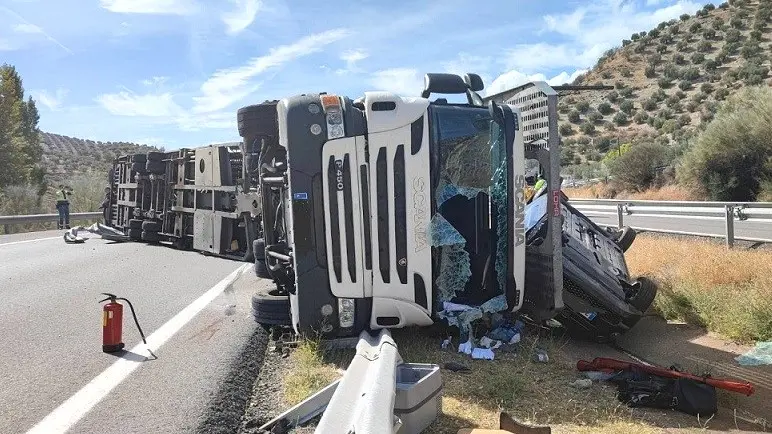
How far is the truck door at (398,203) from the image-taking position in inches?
170

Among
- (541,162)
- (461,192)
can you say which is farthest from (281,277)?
(541,162)

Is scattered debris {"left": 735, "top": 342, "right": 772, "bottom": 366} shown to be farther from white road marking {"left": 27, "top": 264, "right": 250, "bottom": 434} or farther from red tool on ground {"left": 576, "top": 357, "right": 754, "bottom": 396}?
white road marking {"left": 27, "top": 264, "right": 250, "bottom": 434}

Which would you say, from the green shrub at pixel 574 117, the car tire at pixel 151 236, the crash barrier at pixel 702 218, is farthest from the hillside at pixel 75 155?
the crash barrier at pixel 702 218

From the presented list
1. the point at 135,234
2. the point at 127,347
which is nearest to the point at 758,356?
the point at 127,347

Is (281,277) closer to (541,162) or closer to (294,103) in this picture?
(294,103)

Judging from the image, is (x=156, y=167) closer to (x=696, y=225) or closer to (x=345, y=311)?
(x=345, y=311)

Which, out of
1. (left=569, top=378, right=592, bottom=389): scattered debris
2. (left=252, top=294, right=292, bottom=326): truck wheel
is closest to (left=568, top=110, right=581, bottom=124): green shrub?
(left=252, top=294, right=292, bottom=326): truck wheel

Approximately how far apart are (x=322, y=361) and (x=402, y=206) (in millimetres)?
1193

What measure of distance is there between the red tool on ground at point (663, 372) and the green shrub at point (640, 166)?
2185cm

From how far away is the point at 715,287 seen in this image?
639 centimetres

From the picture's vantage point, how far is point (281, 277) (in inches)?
185

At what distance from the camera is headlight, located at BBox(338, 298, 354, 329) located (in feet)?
14.3

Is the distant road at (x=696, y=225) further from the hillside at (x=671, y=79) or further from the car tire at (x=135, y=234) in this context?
the hillside at (x=671, y=79)

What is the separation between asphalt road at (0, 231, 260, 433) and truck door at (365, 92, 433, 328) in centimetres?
127
